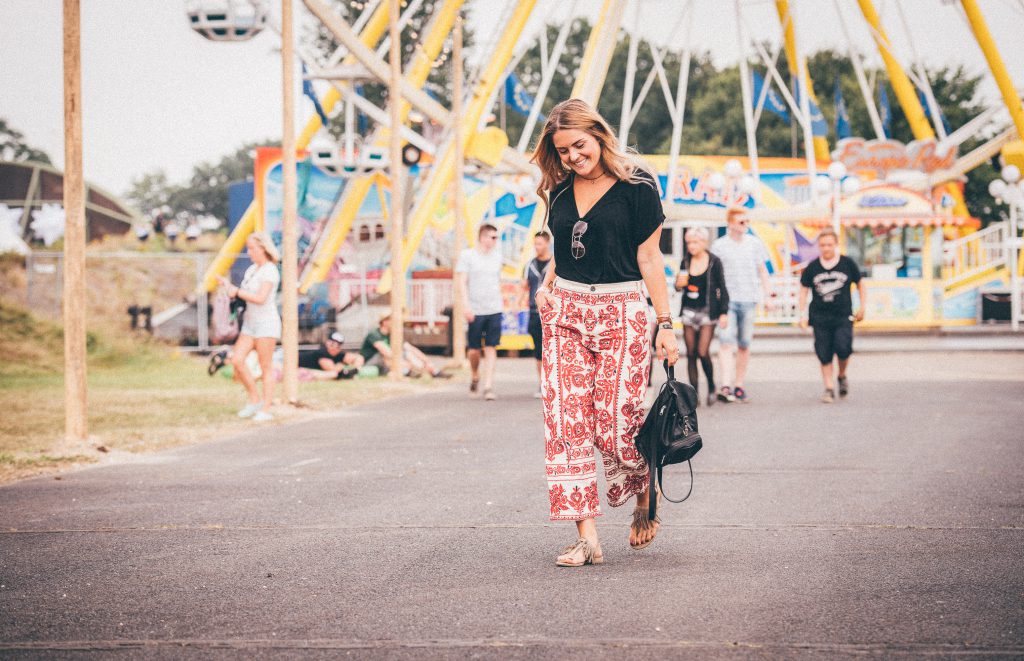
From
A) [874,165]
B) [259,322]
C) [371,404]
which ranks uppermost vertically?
[874,165]

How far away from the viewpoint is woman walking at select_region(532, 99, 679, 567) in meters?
4.94

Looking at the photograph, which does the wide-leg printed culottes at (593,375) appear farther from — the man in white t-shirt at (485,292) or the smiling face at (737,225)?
the man in white t-shirt at (485,292)

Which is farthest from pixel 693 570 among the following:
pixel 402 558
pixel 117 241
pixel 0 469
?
pixel 117 241

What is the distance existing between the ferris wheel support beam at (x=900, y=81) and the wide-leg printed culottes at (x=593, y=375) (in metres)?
29.7

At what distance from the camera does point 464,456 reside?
857cm

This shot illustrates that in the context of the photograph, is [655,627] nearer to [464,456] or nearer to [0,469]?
[464,456]

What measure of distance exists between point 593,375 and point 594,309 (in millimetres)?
276

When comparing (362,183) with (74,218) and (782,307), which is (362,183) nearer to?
(782,307)

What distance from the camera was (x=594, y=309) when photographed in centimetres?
501

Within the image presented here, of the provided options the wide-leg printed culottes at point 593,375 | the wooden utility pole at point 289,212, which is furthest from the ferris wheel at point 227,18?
the wide-leg printed culottes at point 593,375

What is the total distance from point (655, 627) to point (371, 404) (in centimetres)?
1022

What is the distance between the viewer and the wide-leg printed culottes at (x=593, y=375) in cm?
498

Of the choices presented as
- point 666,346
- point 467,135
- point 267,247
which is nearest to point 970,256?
point 467,135

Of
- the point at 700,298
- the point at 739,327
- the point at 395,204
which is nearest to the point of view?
the point at 700,298
